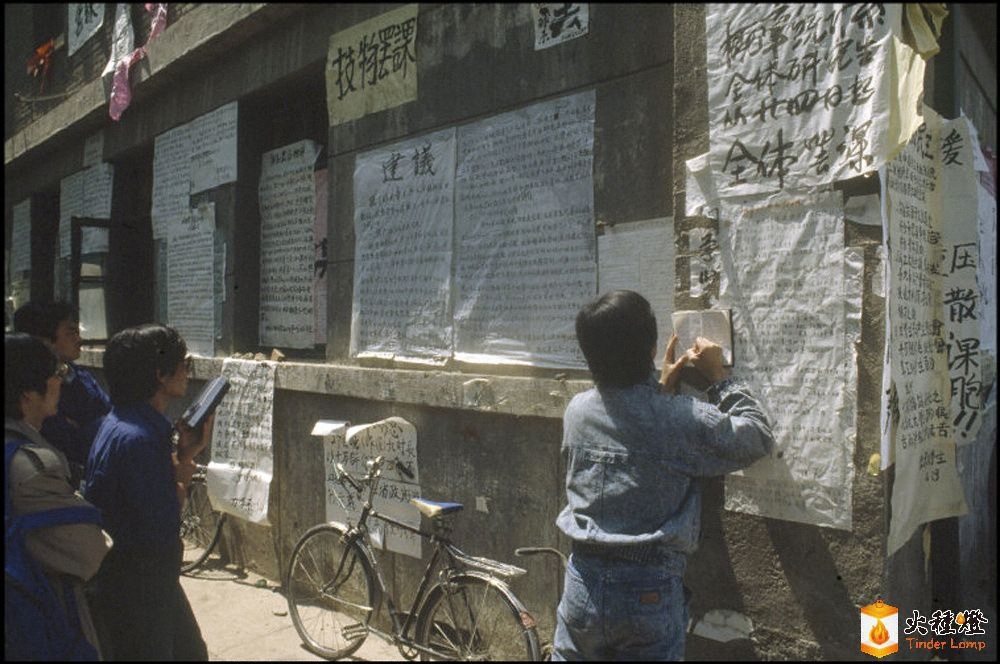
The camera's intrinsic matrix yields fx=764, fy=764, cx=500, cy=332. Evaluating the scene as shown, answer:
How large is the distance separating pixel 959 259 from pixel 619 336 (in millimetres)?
1868

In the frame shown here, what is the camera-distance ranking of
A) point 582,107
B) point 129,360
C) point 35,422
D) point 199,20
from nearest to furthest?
point 35,422
point 129,360
point 582,107
point 199,20

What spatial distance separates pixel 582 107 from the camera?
12.2 feet

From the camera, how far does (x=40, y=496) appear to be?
2.20 meters

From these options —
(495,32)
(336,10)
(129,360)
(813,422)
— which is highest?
(336,10)

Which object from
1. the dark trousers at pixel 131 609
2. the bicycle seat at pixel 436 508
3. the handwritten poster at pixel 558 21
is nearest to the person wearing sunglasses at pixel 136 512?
the dark trousers at pixel 131 609

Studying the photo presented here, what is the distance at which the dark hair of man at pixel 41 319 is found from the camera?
3.98 metres

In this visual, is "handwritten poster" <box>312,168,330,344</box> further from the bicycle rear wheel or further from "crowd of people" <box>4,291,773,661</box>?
"crowd of people" <box>4,291,773,661</box>

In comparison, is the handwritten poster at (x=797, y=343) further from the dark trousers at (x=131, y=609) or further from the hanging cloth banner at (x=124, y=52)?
the hanging cloth banner at (x=124, y=52)

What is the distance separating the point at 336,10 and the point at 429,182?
161cm

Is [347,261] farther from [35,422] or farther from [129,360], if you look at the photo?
[35,422]

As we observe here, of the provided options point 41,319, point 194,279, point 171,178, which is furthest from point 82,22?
point 41,319

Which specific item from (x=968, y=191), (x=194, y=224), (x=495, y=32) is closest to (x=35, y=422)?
(x=495, y=32)

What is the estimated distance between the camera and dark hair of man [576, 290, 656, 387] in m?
2.23

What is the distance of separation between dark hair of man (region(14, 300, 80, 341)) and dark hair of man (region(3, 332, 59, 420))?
5.52 ft
